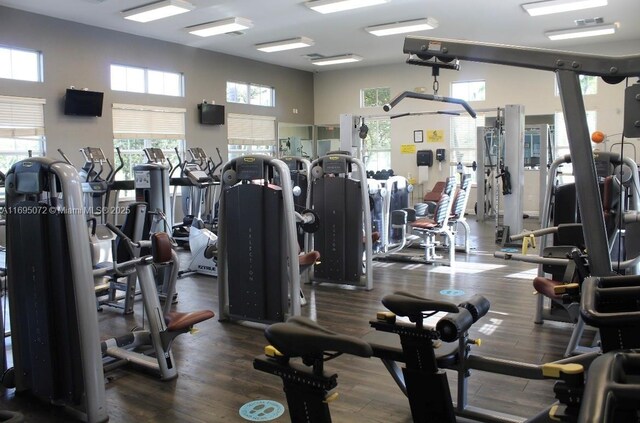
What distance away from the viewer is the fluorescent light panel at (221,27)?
8.71 metres

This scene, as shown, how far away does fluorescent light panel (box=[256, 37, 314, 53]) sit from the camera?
408 inches

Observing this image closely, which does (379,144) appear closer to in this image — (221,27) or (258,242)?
(221,27)

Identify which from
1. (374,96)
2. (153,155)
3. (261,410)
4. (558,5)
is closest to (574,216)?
(261,410)

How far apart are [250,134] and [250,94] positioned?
979mm

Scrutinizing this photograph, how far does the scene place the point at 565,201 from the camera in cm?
→ 417

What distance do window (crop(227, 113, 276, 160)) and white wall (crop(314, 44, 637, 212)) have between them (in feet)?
6.86

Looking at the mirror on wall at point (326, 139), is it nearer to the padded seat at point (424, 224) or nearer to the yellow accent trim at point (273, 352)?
the padded seat at point (424, 224)

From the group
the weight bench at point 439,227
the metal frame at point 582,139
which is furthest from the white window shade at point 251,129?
the metal frame at point 582,139

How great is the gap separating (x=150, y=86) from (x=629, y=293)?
10085mm

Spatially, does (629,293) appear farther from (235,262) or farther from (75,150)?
(75,150)

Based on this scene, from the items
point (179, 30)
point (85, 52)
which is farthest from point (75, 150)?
point (179, 30)

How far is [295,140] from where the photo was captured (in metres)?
13.7

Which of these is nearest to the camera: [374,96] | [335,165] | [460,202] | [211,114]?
[335,165]

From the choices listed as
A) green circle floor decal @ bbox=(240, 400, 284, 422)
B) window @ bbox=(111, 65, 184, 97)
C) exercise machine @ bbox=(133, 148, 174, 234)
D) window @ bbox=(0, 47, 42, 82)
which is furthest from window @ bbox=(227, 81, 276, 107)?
green circle floor decal @ bbox=(240, 400, 284, 422)
